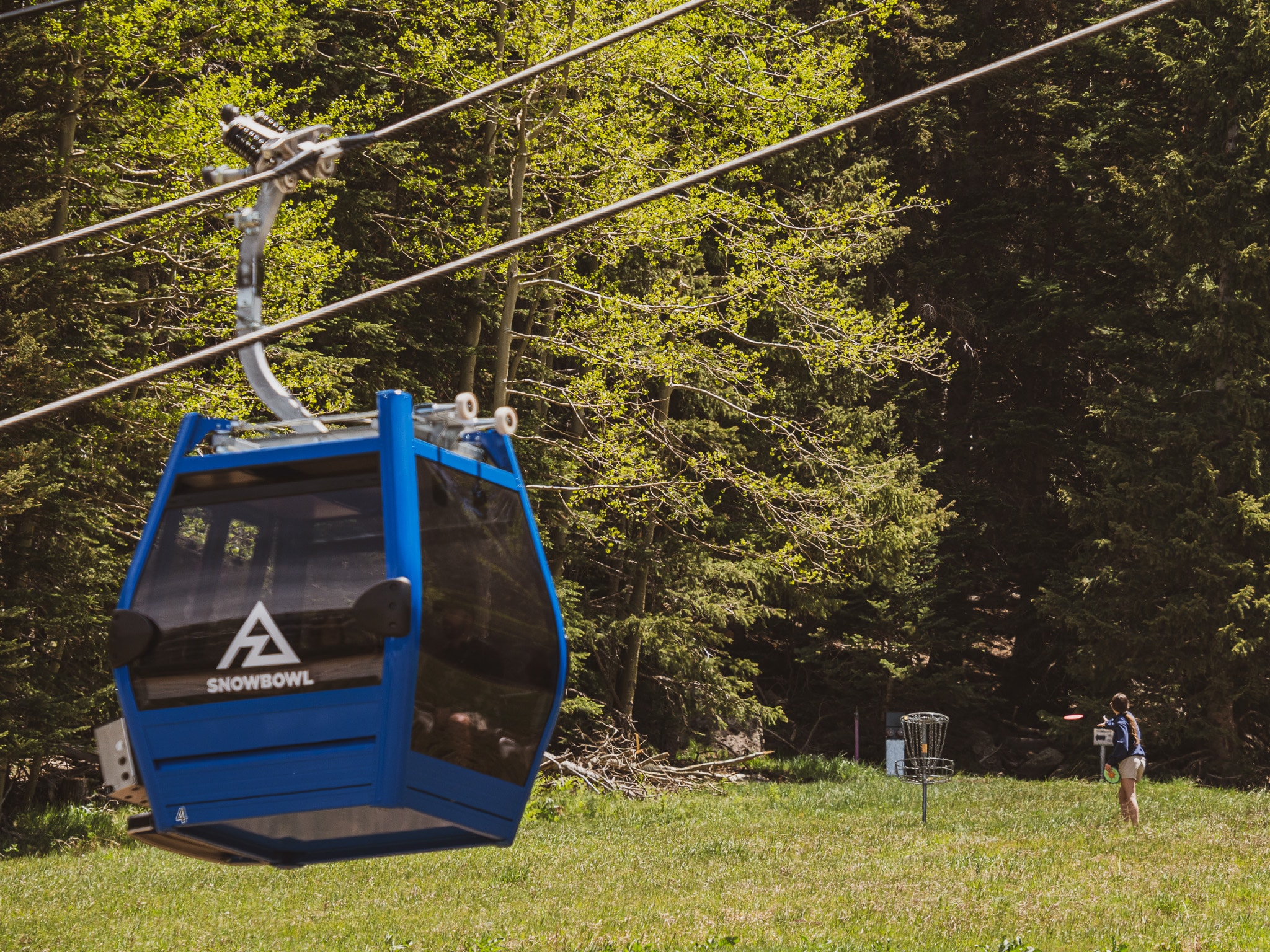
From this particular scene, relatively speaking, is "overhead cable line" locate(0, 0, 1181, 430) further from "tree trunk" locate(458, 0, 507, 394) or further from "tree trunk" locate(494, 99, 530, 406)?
"tree trunk" locate(458, 0, 507, 394)

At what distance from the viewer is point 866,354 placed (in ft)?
73.0

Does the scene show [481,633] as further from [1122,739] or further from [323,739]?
[1122,739]

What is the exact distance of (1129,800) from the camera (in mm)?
17375

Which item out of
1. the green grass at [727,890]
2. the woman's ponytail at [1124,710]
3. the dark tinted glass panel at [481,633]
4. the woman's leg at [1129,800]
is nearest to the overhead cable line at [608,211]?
the dark tinted glass panel at [481,633]

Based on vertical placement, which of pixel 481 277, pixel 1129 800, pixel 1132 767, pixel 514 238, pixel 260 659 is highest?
pixel 481 277

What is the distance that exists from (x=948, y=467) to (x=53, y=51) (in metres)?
24.9

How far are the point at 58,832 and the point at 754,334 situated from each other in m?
16.6

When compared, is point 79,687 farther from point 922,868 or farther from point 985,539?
point 985,539

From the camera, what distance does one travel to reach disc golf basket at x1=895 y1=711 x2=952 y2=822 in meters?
20.9

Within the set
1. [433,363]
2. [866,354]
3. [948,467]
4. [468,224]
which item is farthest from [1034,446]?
[468,224]

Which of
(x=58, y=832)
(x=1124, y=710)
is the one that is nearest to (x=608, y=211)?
(x=1124, y=710)

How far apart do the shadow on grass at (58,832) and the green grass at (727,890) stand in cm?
33

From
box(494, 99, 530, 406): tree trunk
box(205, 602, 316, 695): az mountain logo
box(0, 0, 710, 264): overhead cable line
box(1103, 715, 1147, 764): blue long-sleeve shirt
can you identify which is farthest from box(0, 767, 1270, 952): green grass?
box(494, 99, 530, 406): tree trunk

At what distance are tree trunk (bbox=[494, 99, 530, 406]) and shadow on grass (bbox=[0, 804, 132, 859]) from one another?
8.22m
